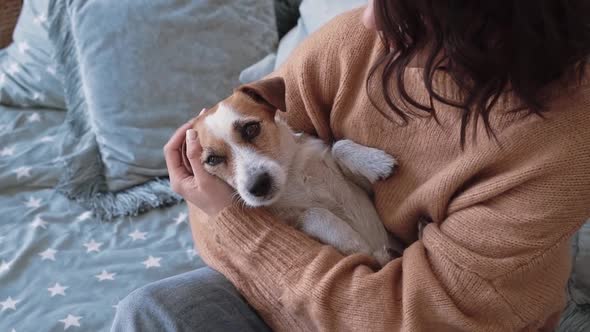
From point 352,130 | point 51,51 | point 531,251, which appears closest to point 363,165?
point 352,130

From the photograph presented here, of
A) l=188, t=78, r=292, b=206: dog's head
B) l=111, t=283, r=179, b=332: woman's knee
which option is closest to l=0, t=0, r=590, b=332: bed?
l=111, t=283, r=179, b=332: woman's knee

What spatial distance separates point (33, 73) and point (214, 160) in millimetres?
1314

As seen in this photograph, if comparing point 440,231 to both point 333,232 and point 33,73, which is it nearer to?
point 333,232

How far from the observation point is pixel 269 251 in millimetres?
1073

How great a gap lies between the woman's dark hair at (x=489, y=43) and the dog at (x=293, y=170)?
249 millimetres

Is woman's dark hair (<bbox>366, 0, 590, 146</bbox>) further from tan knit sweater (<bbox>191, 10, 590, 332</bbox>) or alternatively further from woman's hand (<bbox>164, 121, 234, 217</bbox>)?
woman's hand (<bbox>164, 121, 234, 217</bbox>)

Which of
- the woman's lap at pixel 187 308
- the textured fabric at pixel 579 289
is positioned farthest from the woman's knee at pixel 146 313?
the textured fabric at pixel 579 289

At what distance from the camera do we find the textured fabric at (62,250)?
1.49 m

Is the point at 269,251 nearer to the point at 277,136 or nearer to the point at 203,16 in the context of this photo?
the point at 277,136

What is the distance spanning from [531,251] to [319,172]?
0.48m

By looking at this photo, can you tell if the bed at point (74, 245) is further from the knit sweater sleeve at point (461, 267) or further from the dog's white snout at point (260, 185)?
the dog's white snout at point (260, 185)

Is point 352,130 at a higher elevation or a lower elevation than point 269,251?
higher

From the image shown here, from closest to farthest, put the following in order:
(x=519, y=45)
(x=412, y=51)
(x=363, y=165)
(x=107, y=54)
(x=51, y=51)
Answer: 1. (x=519, y=45)
2. (x=412, y=51)
3. (x=363, y=165)
4. (x=107, y=54)
5. (x=51, y=51)

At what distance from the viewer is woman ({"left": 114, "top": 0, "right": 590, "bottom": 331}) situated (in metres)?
0.90
